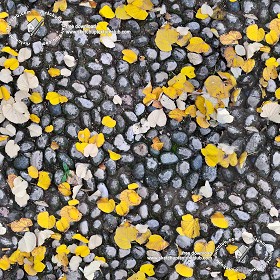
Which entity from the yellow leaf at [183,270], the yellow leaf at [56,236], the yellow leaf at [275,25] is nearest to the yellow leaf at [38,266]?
the yellow leaf at [56,236]

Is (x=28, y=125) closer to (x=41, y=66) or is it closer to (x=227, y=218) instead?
(x=41, y=66)

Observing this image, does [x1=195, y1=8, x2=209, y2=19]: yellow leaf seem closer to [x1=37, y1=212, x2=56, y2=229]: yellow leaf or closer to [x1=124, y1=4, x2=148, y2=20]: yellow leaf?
[x1=124, y1=4, x2=148, y2=20]: yellow leaf

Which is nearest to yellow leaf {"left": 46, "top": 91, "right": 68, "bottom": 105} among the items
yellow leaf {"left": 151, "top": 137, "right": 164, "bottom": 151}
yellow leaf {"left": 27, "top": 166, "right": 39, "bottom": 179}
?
yellow leaf {"left": 27, "top": 166, "right": 39, "bottom": 179}

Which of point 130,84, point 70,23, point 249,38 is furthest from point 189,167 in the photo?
point 70,23

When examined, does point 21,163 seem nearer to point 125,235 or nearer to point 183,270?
point 125,235

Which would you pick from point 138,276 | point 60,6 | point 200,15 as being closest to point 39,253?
point 138,276

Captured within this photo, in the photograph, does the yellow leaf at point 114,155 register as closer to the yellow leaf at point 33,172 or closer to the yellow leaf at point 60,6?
the yellow leaf at point 33,172
